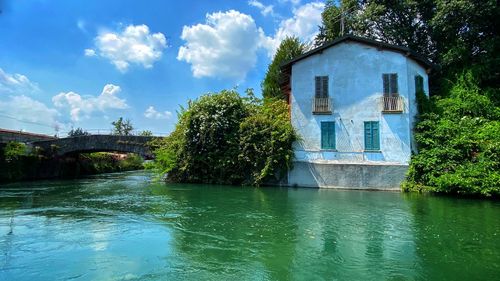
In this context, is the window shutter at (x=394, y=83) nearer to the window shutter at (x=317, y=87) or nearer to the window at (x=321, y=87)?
the window at (x=321, y=87)

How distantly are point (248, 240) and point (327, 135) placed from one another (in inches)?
546

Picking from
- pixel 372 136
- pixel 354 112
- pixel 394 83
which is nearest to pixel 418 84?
pixel 394 83

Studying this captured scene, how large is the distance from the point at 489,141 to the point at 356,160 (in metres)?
6.37

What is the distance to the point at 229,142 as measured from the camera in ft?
73.3

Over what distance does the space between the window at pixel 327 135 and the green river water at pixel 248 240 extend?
691cm

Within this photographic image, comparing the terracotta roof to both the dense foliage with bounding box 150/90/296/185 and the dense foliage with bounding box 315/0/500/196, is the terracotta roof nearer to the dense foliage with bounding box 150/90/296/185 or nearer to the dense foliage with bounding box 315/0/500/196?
the dense foliage with bounding box 315/0/500/196

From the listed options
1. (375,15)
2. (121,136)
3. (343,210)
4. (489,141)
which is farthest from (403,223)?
(121,136)

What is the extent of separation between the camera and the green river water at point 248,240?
6375mm

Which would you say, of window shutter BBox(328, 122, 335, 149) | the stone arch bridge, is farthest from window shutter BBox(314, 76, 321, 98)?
the stone arch bridge

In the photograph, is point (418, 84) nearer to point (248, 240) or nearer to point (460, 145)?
point (460, 145)

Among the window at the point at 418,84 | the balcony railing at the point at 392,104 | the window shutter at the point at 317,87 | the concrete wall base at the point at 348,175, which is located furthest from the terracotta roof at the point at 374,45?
the concrete wall base at the point at 348,175

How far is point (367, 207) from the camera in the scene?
13.7 m

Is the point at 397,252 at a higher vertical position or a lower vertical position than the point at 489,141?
lower

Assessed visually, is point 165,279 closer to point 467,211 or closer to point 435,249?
point 435,249
